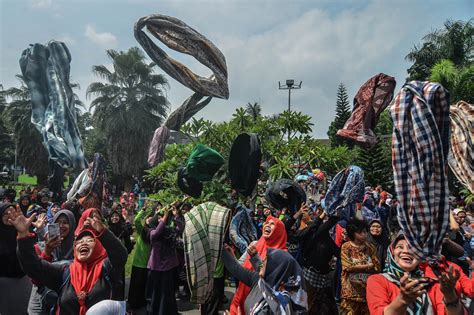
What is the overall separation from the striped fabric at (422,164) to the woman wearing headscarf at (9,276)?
11.9 ft

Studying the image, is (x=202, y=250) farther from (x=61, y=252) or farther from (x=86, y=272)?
(x=61, y=252)

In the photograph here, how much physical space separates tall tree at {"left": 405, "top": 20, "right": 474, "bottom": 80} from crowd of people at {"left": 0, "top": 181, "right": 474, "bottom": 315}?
17817mm

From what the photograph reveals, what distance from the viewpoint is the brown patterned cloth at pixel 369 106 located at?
564 cm

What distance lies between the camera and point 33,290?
404cm

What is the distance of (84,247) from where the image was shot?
300 centimetres

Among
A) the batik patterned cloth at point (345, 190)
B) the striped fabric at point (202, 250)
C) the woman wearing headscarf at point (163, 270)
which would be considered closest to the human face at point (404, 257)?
the striped fabric at point (202, 250)

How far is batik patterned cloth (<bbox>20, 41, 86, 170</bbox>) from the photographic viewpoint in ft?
32.4

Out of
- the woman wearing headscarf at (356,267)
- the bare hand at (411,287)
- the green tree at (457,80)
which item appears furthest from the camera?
the green tree at (457,80)

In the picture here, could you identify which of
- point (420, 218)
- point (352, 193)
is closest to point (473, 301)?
point (420, 218)

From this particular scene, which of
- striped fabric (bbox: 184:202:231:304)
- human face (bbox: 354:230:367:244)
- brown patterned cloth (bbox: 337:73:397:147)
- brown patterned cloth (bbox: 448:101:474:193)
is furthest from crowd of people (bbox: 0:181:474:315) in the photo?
brown patterned cloth (bbox: 337:73:397:147)

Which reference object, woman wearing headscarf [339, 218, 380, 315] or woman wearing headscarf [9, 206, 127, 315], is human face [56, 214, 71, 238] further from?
woman wearing headscarf [339, 218, 380, 315]

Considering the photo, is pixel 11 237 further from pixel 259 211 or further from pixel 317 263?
pixel 259 211

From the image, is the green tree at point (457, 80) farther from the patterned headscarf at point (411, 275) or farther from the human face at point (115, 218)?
the patterned headscarf at point (411, 275)

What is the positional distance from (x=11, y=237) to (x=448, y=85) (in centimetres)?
1791
